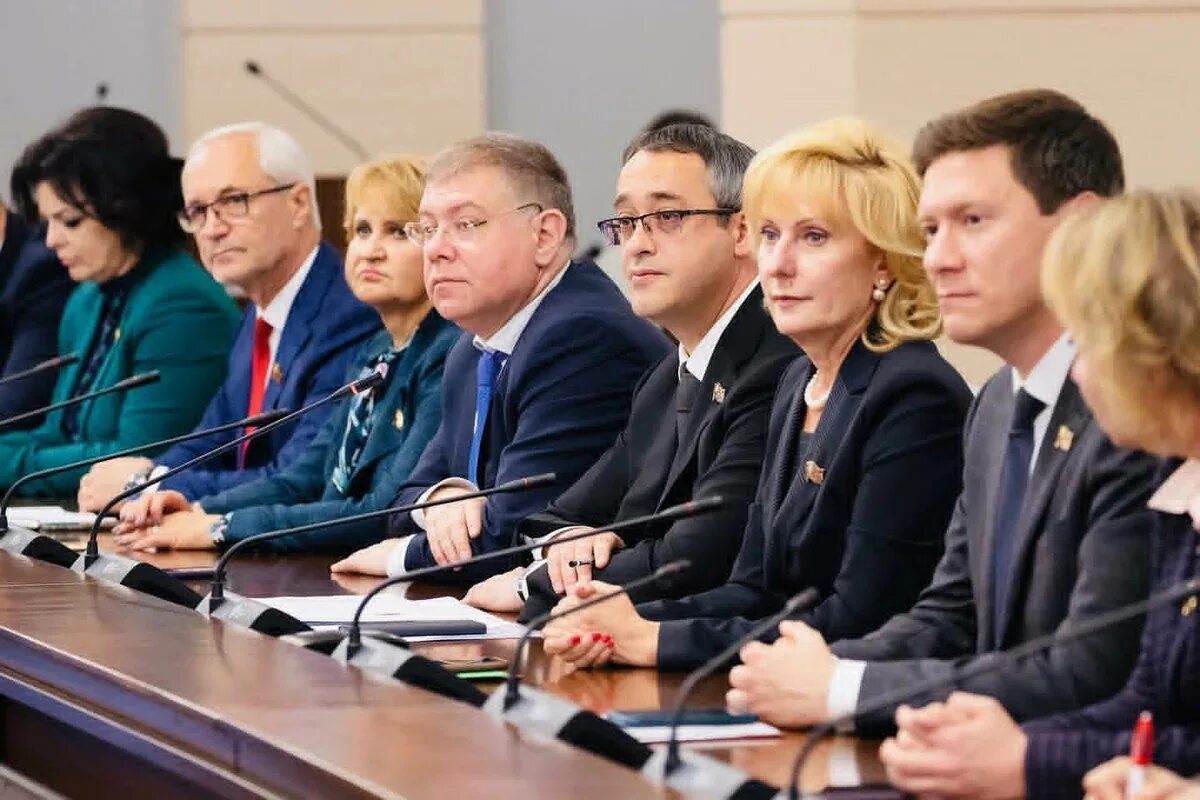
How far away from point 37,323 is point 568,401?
2.93 m

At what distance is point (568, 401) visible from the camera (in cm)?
440

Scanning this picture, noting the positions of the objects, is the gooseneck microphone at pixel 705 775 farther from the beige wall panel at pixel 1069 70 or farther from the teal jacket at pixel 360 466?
the beige wall panel at pixel 1069 70

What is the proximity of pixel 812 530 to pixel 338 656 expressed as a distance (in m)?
0.69

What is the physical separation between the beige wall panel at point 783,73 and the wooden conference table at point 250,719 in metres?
3.29

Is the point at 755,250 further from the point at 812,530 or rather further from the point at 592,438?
the point at 592,438

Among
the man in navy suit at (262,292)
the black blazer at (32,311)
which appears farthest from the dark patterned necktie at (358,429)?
the black blazer at (32,311)

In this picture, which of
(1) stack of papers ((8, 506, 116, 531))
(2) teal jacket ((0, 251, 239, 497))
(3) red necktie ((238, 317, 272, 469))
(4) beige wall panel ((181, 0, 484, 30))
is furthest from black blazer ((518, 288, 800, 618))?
(4) beige wall panel ((181, 0, 484, 30))

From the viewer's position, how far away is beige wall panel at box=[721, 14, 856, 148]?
6.53 meters

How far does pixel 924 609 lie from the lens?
2955 mm

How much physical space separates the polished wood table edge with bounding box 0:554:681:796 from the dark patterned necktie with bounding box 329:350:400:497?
1.41 meters

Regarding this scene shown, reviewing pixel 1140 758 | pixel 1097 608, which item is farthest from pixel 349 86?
pixel 1140 758

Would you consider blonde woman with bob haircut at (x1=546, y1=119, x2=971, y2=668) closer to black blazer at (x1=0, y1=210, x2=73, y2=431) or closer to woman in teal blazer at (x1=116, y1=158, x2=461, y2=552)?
woman in teal blazer at (x1=116, y1=158, x2=461, y2=552)

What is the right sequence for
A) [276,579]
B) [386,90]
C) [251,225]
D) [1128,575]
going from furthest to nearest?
1. [386,90]
2. [251,225]
3. [276,579]
4. [1128,575]

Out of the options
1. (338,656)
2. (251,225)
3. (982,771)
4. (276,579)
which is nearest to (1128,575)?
(982,771)
